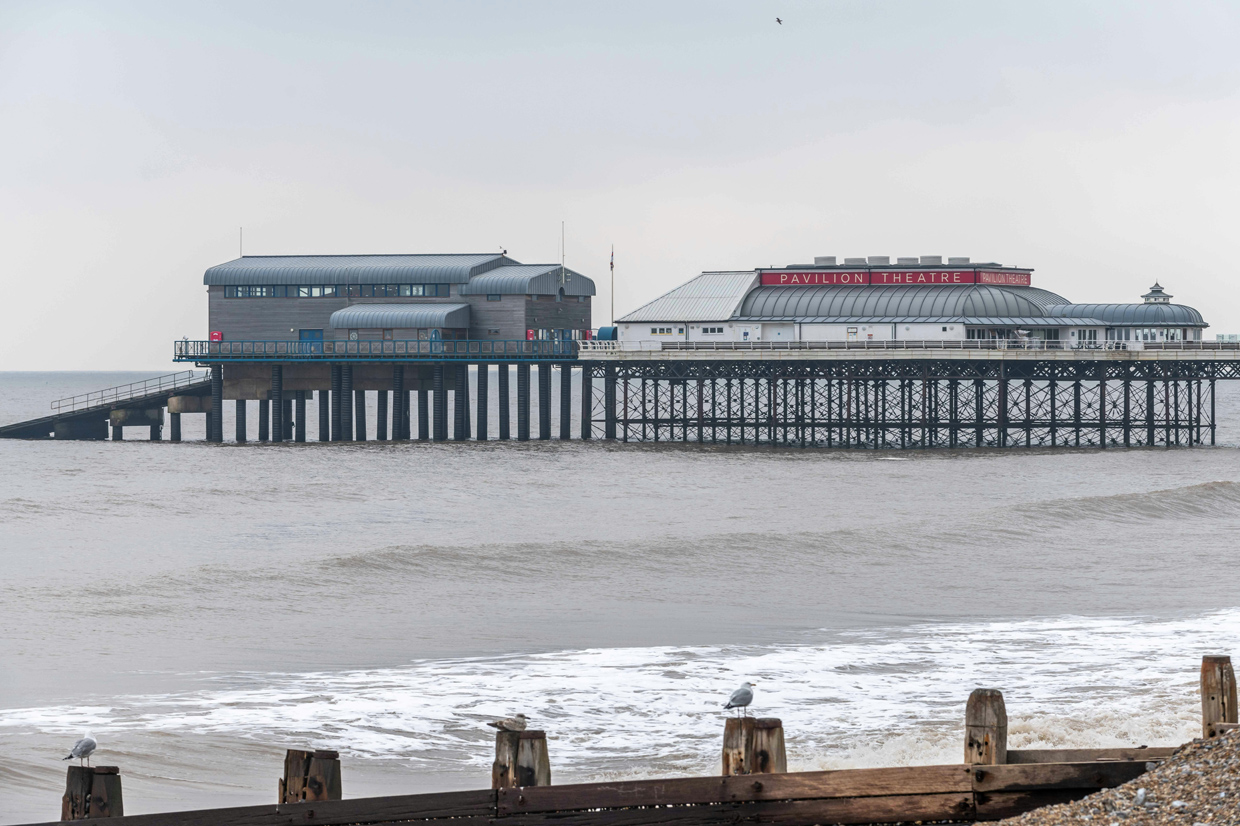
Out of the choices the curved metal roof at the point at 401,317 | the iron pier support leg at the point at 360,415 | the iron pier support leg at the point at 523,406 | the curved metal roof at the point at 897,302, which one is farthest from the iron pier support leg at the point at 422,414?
the curved metal roof at the point at 897,302

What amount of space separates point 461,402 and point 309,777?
2644 inches

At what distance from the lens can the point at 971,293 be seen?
2781 inches

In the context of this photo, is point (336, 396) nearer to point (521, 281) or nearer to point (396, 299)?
point (396, 299)

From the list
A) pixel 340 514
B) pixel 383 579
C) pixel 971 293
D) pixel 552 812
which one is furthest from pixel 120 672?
pixel 971 293

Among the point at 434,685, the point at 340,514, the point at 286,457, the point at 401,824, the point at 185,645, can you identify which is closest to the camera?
the point at 401,824

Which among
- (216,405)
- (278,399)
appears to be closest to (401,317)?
(278,399)

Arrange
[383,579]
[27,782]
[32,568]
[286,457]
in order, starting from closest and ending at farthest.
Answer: [27,782], [383,579], [32,568], [286,457]

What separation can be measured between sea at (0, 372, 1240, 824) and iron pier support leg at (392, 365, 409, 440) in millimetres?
21789

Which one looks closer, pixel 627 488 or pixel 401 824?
pixel 401 824

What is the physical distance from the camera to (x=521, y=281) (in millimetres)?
74750

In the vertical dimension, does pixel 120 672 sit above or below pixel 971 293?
below

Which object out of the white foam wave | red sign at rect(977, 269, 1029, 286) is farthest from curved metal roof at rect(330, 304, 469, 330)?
the white foam wave

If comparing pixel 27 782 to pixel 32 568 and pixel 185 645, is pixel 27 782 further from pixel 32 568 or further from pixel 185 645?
pixel 32 568

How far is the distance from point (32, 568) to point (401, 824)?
2590 cm
